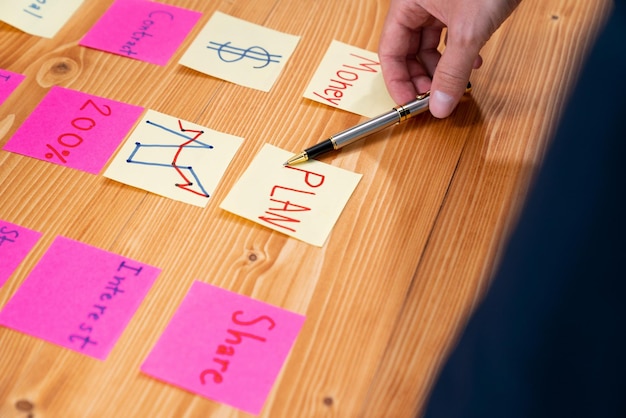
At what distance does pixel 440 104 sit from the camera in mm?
820

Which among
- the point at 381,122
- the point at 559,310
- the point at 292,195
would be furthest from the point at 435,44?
the point at 559,310

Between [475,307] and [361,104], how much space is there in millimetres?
314

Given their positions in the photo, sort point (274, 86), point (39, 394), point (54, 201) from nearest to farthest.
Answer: point (39, 394) → point (54, 201) → point (274, 86)

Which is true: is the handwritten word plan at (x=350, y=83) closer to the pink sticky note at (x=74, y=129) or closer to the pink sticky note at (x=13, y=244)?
the pink sticky note at (x=74, y=129)

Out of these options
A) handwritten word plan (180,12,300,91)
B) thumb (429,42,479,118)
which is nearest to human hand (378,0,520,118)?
thumb (429,42,479,118)

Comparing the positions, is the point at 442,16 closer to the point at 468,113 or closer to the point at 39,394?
the point at 468,113

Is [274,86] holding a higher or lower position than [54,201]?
higher

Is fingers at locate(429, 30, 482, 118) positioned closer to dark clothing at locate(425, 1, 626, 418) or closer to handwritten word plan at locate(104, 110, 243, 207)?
dark clothing at locate(425, 1, 626, 418)

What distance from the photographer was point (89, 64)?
92 centimetres

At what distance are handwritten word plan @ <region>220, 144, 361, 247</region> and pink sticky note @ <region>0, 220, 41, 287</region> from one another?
0.21 meters

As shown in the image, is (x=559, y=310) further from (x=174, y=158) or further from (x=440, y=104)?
(x=174, y=158)

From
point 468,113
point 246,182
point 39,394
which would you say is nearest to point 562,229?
point 468,113

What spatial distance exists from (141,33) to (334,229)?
0.43m

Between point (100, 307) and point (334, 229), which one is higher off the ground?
point (334, 229)
